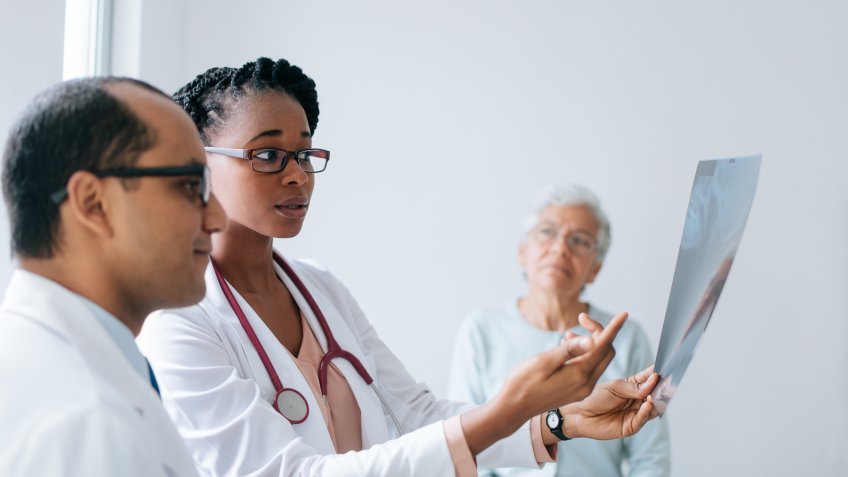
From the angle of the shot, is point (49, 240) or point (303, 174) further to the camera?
point (303, 174)

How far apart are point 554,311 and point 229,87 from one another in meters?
1.84

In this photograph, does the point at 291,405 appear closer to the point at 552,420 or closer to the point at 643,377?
the point at 552,420

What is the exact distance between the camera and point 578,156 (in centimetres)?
379

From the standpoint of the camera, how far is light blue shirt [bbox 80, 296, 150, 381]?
101 centimetres

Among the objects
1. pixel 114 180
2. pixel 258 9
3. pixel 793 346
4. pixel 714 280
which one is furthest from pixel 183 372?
pixel 793 346

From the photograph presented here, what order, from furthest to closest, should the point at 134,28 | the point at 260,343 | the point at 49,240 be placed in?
the point at 134,28, the point at 260,343, the point at 49,240

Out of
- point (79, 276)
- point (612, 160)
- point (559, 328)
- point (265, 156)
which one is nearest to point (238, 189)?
point (265, 156)

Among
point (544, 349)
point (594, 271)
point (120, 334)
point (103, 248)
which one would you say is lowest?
point (544, 349)

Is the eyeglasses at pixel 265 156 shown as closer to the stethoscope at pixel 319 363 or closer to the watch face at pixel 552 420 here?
the stethoscope at pixel 319 363

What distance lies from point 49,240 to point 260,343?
2.02ft

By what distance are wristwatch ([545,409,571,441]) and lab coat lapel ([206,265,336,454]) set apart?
42 centimetres

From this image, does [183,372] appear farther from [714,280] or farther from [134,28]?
[134,28]

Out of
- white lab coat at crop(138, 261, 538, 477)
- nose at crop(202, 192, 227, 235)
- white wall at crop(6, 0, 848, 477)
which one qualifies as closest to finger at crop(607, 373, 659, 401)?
white lab coat at crop(138, 261, 538, 477)

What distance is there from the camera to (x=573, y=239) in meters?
3.36
